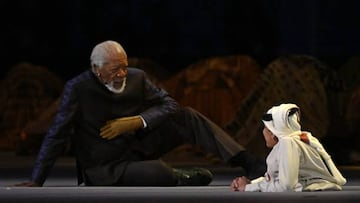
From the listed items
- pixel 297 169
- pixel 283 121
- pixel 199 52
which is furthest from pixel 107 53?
pixel 199 52

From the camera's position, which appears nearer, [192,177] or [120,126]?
[120,126]

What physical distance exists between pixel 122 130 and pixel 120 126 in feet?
0.08

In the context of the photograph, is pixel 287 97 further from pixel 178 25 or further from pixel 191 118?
Result: pixel 191 118

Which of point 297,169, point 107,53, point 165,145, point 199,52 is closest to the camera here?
point 297,169

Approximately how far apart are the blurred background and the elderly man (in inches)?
127

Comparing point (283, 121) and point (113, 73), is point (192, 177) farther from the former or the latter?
point (283, 121)

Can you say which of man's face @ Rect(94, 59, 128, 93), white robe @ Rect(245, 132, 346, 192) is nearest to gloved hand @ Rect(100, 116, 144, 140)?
man's face @ Rect(94, 59, 128, 93)

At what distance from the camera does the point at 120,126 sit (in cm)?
433

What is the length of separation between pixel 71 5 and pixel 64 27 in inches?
8.6

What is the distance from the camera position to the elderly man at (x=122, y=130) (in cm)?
433

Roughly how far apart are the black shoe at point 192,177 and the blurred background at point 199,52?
3039 millimetres

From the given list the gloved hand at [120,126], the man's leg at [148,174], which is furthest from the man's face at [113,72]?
the man's leg at [148,174]

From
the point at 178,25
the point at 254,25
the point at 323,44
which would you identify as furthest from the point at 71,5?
the point at 323,44

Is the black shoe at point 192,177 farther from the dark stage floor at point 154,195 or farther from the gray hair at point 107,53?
the gray hair at point 107,53
